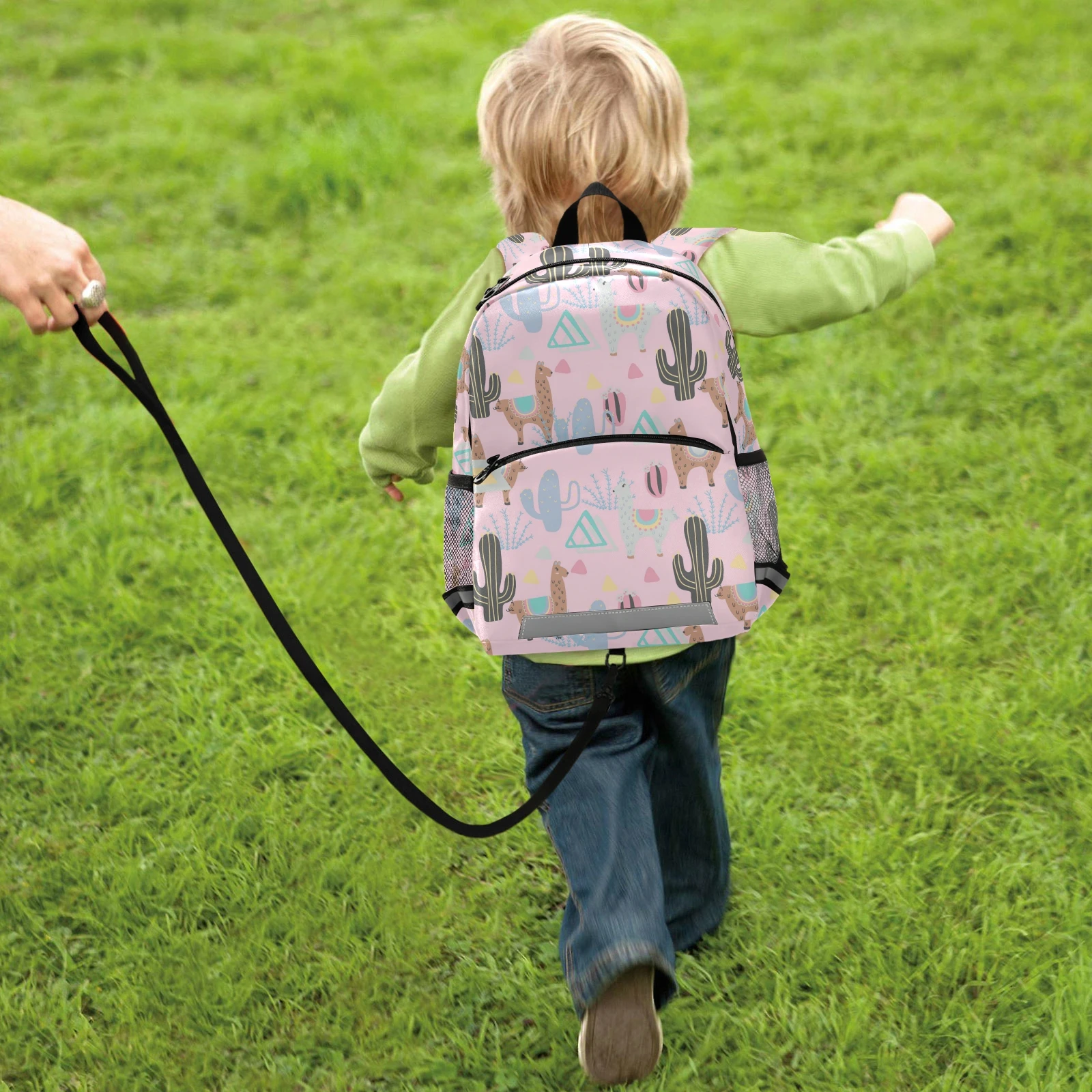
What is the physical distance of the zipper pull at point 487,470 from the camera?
1850mm

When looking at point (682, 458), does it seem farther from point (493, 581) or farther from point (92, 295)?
point (92, 295)

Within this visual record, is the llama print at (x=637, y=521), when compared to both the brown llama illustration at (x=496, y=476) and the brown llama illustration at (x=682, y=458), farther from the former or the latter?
the brown llama illustration at (x=496, y=476)

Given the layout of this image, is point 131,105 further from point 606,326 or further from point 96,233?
point 606,326

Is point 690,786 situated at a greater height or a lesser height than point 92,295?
lesser

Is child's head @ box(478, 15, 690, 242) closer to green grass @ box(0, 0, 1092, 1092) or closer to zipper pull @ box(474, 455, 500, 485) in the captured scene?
zipper pull @ box(474, 455, 500, 485)

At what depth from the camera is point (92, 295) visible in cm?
176

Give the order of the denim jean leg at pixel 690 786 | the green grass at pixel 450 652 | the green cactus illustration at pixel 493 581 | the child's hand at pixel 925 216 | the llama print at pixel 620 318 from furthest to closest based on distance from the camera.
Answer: the green grass at pixel 450 652
the child's hand at pixel 925 216
the denim jean leg at pixel 690 786
the green cactus illustration at pixel 493 581
the llama print at pixel 620 318

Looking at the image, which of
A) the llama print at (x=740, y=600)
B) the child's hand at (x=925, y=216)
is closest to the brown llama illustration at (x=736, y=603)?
the llama print at (x=740, y=600)

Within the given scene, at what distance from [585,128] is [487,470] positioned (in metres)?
0.59

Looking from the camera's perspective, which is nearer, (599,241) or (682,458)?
(682,458)

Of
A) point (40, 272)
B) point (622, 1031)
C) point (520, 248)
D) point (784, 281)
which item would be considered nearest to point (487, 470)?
point (520, 248)

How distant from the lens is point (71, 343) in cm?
451

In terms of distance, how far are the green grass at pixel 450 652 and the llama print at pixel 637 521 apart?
1111mm

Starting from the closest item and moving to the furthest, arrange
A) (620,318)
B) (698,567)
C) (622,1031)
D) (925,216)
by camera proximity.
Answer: (620,318), (698,567), (622,1031), (925,216)
